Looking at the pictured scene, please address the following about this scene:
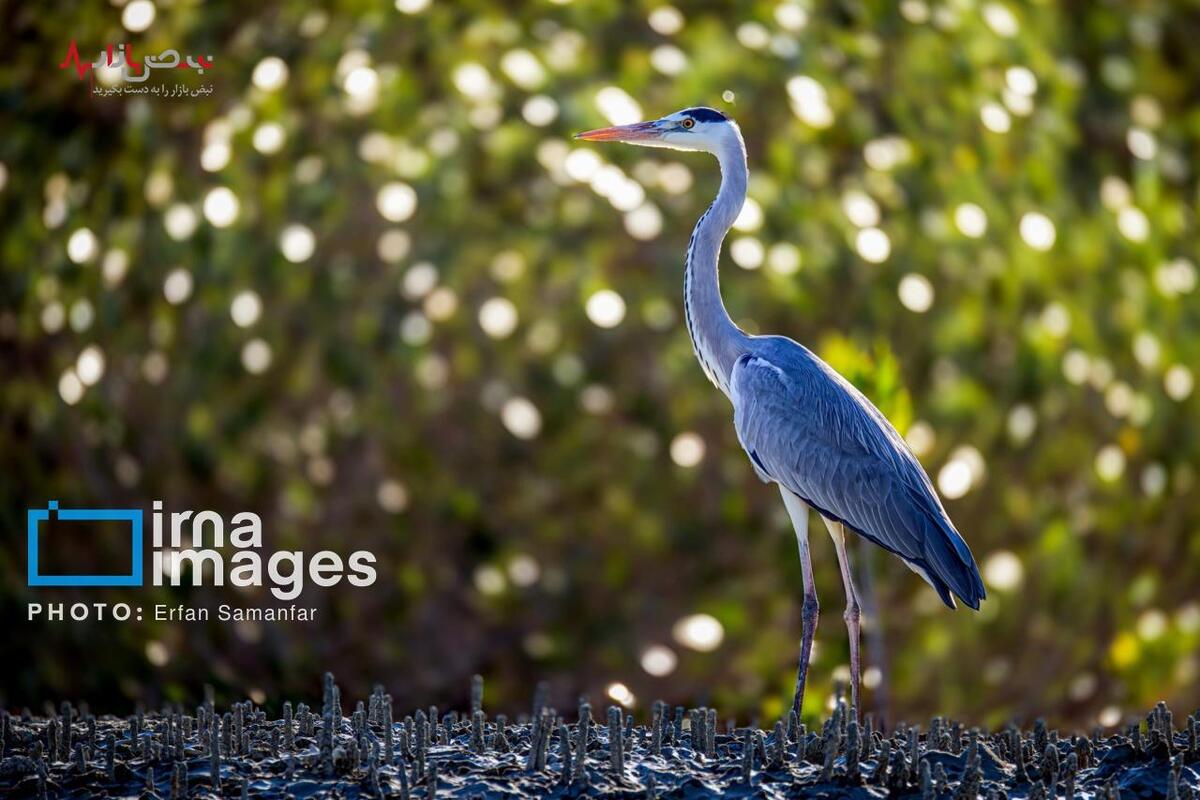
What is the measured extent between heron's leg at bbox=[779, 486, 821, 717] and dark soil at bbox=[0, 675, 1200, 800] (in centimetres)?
20

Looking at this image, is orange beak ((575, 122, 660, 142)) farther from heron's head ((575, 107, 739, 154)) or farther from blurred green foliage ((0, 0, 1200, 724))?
blurred green foliage ((0, 0, 1200, 724))

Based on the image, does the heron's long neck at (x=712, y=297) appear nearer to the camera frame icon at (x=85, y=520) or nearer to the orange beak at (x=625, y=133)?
the orange beak at (x=625, y=133)

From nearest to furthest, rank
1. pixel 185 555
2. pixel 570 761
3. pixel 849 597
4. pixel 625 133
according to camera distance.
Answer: pixel 570 761, pixel 625 133, pixel 849 597, pixel 185 555

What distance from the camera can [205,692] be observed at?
392cm

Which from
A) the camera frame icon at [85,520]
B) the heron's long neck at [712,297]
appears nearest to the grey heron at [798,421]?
the heron's long neck at [712,297]

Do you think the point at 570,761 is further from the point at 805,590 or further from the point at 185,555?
the point at 185,555

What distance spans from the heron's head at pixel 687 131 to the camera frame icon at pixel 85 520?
1.56 m

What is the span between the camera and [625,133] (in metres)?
3.60

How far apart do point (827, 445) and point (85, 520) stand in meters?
1.98

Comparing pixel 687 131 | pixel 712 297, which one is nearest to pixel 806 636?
pixel 712 297

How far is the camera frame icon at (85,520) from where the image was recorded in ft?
12.9

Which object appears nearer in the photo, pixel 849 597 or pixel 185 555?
pixel 849 597

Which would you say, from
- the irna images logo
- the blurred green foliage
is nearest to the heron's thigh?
the blurred green foliage

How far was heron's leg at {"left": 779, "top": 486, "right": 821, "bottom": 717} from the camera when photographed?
3584mm
